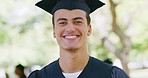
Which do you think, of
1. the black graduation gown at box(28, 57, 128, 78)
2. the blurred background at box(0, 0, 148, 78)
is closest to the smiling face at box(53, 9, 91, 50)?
the black graduation gown at box(28, 57, 128, 78)

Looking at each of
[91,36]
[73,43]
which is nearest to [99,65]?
[73,43]

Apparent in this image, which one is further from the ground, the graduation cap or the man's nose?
the graduation cap

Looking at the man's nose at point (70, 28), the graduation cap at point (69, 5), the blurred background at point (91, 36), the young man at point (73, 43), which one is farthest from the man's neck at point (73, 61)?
the blurred background at point (91, 36)

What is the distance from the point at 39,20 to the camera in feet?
33.4

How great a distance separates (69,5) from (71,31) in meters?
0.28

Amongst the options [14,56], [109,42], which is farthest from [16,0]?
[109,42]

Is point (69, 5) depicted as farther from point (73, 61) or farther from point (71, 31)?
point (73, 61)

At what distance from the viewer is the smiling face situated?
120 inches

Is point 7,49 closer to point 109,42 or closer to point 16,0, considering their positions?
point 16,0

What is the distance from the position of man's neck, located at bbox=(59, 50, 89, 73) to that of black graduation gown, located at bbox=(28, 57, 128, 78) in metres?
0.04

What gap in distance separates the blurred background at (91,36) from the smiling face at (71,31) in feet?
19.6

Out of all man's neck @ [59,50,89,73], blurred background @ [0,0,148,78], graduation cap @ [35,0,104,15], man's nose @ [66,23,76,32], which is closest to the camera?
man's nose @ [66,23,76,32]

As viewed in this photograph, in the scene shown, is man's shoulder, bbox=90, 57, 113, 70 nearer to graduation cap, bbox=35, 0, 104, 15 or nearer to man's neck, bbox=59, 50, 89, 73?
man's neck, bbox=59, 50, 89, 73

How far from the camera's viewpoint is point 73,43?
3070 mm
